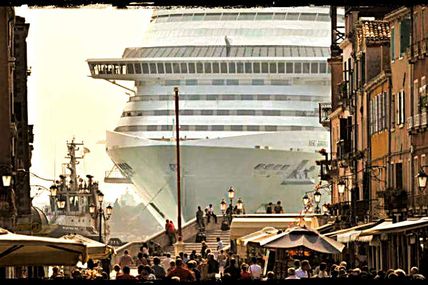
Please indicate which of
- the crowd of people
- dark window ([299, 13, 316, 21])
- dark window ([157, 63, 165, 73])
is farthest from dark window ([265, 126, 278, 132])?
the crowd of people

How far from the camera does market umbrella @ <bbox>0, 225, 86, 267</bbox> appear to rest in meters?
11.9

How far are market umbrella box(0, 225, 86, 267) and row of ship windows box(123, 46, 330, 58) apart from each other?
109840mm

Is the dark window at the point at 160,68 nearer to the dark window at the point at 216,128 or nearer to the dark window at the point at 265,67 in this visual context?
the dark window at the point at 216,128

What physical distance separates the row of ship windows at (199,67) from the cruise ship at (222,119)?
70 millimetres

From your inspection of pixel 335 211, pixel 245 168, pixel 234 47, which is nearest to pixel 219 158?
pixel 245 168

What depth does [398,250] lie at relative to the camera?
39.1m

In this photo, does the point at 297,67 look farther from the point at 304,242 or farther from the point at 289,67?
the point at 304,242

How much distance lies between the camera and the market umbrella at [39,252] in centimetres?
1188

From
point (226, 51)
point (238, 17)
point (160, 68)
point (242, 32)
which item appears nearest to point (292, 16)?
point (242, 32)

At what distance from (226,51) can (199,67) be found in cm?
359

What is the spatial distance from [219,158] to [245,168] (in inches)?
76.9

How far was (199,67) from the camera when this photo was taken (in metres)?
121

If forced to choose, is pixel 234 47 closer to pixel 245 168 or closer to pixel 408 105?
pixel 245 168

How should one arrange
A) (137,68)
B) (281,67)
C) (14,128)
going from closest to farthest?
(14,128) → (281,67) → (137,68)
